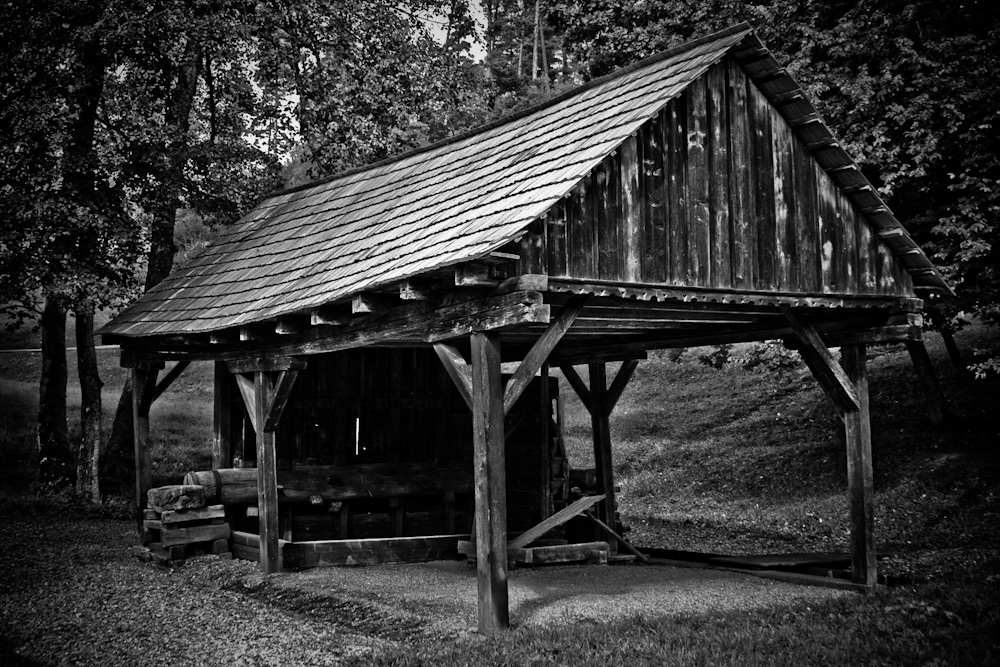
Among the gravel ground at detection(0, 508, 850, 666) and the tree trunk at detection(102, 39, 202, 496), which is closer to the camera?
the gravel ground at detection(0, 508, 850, 666)

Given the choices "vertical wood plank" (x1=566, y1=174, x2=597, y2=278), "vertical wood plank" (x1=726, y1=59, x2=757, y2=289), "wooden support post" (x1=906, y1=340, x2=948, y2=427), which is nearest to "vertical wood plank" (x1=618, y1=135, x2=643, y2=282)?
"vertical wood plank" (x1=566, y1=174, x2=597, y2=278)

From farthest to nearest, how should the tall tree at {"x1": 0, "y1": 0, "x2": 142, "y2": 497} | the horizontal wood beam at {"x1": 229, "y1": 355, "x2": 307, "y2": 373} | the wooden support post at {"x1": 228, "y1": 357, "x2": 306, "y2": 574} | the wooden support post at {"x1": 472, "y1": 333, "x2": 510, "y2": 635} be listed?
the tall tree at {"x1": 0, "y1": 0, "x2": 142, "y2": 497} < the wooden support post at {"x1": 228, "y1": 357, "x2": 306, "y2": 574} < the horizontal wood beam at {"x1": 229, "y1": 355, "x2": 307, "y2": 373} < the wooden support post at {"x1": 472, "y1": 333, "x2": 510, "y2": 635}

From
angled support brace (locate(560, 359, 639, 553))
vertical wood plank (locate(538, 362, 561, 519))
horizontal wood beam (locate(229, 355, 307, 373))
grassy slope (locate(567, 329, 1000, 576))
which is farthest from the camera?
grassy slope (locate(567, 329, 1000, 576))

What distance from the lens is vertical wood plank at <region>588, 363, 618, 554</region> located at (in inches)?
561

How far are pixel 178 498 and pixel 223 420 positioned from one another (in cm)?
153

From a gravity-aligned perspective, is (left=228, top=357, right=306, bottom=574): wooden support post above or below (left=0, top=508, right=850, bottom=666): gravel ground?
above

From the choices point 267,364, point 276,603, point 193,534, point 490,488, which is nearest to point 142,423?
point 193,534

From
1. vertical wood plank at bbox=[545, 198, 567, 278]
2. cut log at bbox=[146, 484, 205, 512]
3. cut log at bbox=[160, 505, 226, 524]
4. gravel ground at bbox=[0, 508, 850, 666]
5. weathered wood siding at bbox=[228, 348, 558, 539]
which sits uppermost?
vertical wood plank at bbox=[545, 198, 567, 278]

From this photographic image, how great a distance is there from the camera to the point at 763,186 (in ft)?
33.7

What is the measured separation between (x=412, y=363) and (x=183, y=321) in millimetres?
3271

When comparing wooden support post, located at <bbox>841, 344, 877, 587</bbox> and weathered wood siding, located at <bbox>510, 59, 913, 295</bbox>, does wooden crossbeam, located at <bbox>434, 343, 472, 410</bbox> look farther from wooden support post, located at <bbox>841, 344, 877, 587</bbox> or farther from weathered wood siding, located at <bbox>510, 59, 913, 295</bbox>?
wooden support post, located at <bbox>841, 344, 877, 587</bbox>

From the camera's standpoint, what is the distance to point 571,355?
46.6ft

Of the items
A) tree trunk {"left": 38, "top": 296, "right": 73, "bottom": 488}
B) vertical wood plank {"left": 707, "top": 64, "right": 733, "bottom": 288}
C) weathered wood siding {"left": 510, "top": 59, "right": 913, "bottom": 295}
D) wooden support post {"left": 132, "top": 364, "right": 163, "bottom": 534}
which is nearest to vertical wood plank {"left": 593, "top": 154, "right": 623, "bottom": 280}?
weathered wood siding {"left": 510, "top": 59, "right": 913, "bottom": 295}

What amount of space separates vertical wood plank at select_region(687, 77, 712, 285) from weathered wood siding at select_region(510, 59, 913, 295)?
0.04 ft
